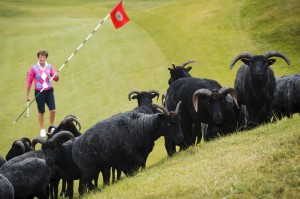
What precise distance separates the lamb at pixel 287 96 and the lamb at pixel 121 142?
2952 millimetres

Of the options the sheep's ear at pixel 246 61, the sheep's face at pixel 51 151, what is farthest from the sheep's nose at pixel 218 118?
the sheep's face at pixel 51 151

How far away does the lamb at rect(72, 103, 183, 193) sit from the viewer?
11781 millimetres

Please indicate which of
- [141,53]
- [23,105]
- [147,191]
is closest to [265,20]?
[141,53]

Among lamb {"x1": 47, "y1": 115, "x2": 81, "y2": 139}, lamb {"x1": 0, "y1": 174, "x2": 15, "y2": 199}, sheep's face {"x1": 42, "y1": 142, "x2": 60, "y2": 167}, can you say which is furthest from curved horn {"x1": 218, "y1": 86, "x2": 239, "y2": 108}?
lamb {"x1": 0, "y1": 174, "x2": 15, "y2": 199}

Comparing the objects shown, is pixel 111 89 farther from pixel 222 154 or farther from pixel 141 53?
pixel 222 154

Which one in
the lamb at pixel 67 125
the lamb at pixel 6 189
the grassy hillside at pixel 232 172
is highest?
the lamb at pixel 67 125

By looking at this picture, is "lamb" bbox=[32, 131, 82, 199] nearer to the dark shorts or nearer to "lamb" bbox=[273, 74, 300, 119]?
the dark shorts

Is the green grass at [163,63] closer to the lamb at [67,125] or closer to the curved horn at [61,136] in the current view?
the curved horn at [61,136]

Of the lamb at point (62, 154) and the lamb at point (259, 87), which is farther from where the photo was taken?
the lamb at point (259, 87)

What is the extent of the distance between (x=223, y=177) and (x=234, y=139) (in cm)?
300

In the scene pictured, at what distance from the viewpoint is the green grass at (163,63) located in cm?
878

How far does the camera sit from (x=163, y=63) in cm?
2416

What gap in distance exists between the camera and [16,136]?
56.3ft

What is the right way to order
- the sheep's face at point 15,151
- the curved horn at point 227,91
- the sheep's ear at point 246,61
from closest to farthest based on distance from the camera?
1. the curved horn at point 227,91
2. the sheep's ear at point 246,61
3. the sheep's face at point 15,151
